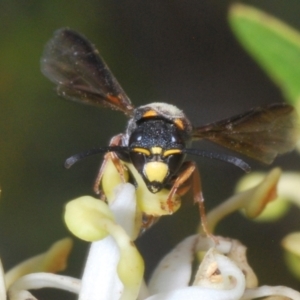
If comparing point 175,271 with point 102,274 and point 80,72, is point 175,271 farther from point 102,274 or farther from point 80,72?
point 80,72

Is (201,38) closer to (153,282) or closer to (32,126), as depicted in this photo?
(32,126)

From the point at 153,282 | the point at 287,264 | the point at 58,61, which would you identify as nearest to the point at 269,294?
the point at 153,282

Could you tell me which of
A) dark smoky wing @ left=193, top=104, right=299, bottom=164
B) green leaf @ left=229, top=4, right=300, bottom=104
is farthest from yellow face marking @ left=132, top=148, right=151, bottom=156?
green leaf @ left=229, top=4, right=300, bottom=104

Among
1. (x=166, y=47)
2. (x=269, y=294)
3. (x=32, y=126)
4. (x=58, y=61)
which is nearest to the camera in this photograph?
(x=269, y=294)

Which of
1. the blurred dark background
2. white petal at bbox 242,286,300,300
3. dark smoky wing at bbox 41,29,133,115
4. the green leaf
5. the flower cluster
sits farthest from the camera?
the blurred dark background

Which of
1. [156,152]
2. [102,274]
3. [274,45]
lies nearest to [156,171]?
[156,152]

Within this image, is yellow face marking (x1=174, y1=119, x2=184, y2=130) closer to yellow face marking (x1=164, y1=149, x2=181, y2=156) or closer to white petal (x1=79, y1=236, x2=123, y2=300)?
yellow face marking (x1=164, y1=149, x2=181, y2=156)
